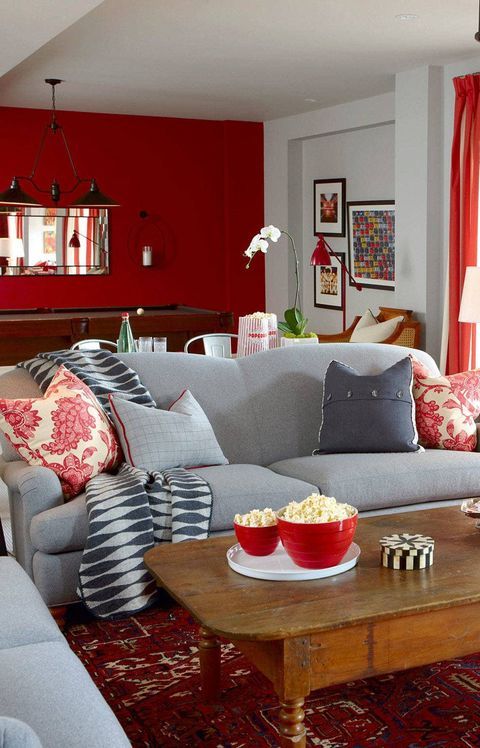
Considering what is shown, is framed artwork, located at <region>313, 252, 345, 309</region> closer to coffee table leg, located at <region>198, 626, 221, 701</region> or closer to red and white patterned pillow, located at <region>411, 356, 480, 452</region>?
red and white patterned pillow, located at <region>411, 356, 480, 452</region>

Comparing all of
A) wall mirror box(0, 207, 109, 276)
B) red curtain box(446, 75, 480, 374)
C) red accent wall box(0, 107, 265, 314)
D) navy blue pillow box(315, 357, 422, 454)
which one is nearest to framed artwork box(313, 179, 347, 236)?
red accent wall box(0, 107, 265, 314)

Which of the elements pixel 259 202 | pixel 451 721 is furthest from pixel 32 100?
pixel 451 721

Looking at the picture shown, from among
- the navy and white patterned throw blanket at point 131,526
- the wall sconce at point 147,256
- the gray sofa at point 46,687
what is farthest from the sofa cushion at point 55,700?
the wall sconce at point 147,256

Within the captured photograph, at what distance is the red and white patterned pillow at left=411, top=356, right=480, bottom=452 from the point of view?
13.2ft

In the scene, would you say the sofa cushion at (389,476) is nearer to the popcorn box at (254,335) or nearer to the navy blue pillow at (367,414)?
the navy blue pillow at (367,414)

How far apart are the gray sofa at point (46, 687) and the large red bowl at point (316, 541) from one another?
0.61 metres

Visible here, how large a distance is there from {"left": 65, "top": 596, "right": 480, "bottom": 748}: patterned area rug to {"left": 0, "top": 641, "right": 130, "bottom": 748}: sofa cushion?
0.55 m

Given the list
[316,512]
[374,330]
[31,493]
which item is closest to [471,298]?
[374,330]

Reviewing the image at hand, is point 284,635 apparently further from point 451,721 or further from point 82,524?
point 82,524

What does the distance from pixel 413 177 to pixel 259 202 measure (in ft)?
10.3

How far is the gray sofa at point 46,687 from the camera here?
1670 millimetres

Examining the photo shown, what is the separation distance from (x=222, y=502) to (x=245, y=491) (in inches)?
4.0

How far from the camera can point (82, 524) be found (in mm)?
3195

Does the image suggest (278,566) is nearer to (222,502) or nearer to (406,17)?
(222,502)
